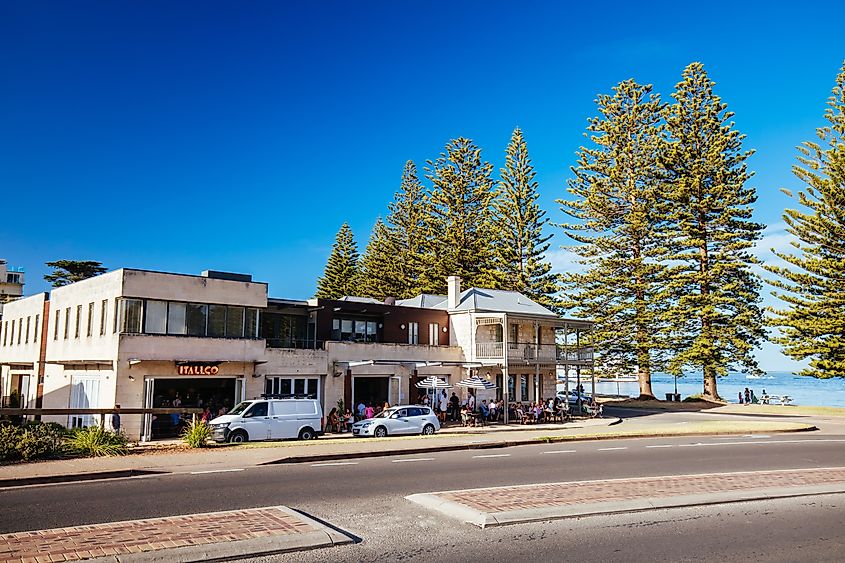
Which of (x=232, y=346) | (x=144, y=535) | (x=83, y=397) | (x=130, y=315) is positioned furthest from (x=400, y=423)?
(x=144, y=535)

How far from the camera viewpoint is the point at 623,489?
12.4 metres

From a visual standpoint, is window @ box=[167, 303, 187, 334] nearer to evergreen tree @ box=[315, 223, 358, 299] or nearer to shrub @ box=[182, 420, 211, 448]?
shrub @ box=[182, 420, 211, 448]

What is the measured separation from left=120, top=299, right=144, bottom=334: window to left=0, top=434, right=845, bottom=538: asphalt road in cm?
1483

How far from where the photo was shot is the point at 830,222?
4822 cm

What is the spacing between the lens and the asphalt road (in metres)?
10.8

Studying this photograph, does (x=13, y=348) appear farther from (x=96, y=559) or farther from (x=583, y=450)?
(x=96, y=559)

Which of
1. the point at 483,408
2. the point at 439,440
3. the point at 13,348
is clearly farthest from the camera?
the point at 13,348

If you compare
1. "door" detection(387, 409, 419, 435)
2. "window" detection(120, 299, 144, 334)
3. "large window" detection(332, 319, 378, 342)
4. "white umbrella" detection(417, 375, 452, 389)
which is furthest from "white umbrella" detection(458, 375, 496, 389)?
"window" detection(120, 299, 144, 334)

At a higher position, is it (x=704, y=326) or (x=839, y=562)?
(x=704, y=326)

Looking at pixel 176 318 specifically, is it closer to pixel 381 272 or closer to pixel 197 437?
pixel 197 437

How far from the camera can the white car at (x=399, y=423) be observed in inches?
1132

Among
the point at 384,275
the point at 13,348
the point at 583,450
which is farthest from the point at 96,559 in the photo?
the point at 384,275

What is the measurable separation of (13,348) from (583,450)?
3717 centimetres

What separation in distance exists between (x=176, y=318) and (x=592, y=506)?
2338 cm
